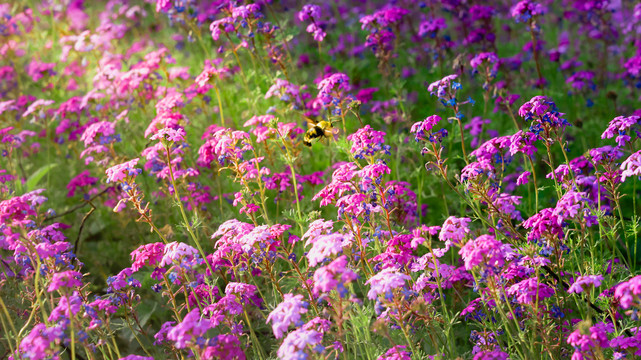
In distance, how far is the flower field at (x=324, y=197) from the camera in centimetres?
306

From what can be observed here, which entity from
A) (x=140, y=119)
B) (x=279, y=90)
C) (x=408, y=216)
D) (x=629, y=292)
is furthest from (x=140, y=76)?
(x=629, y=292)

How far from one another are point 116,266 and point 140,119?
1804mm

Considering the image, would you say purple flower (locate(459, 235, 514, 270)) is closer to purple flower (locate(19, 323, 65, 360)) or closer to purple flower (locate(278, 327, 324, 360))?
purple flower (locate(278, 327, 324, 360))

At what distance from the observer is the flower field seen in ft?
10.0

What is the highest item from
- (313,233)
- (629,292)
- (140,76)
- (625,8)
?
(140,76)

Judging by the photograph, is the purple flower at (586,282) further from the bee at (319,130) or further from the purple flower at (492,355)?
the bee at (319,130)

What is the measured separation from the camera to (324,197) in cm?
370

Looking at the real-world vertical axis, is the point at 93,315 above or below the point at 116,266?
above

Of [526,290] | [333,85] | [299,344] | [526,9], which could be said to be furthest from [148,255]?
[526,9]

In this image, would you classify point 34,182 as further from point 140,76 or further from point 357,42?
point 357,42

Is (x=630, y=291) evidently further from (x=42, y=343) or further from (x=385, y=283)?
(x=42, y=343)

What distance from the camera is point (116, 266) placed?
226 inches

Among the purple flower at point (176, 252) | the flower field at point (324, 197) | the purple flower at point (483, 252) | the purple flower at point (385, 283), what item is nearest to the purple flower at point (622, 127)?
the flower field at point (324, 197)

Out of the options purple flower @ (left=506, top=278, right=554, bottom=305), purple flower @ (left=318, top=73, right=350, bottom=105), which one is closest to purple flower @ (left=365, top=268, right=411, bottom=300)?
purple flower @ (left=506, top=278, right=554, bottom=305)
